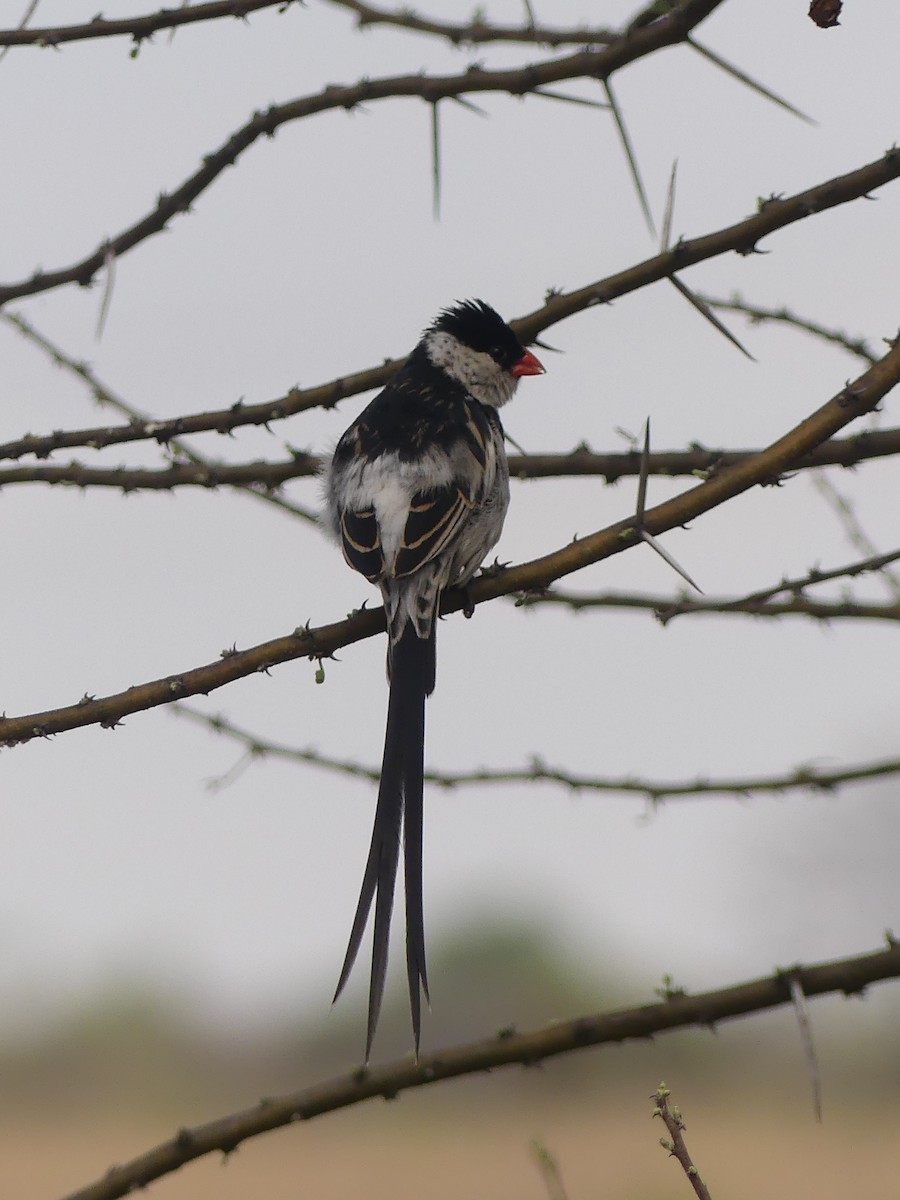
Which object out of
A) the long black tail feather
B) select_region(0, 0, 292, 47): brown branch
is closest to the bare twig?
the long black tail feather

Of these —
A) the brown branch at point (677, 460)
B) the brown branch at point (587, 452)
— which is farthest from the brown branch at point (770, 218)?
the brown branch at point (677, 460)

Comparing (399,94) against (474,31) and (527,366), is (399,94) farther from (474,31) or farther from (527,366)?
(527,366)

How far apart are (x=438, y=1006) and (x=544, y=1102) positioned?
126 inches

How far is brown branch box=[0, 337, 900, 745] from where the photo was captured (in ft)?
6.82

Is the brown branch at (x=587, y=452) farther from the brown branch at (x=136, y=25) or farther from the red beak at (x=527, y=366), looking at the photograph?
the red beak at (x=527, y=366)

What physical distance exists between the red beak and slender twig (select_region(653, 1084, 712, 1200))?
10.4 feet

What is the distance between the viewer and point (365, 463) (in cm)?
405

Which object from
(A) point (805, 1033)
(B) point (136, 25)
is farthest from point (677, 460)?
(A) point (805, 1033)

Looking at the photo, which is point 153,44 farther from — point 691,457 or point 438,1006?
point 438,1006

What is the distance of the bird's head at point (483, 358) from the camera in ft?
16.0

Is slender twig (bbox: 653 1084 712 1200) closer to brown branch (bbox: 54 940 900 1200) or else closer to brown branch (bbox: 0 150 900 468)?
brown branch (bbox: 54 940 900 1200)

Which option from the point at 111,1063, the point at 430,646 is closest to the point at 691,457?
the point at 430,646

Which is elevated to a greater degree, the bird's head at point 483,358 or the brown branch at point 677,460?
the bird's head at point 483,358

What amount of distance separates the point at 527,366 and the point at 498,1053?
3300 mm
